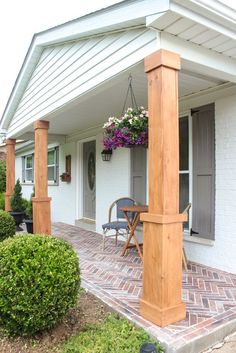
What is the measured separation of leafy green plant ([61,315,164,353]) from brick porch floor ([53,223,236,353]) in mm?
89

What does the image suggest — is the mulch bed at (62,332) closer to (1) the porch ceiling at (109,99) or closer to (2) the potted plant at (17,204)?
(1) the porch ceiling at (109,99)

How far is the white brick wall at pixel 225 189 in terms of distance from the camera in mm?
3895

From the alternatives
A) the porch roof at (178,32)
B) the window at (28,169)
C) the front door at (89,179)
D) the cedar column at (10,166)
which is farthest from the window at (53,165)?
the porch roof at (178,32)

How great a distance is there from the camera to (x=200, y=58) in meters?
2.87

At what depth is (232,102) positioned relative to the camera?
3932 millimetres

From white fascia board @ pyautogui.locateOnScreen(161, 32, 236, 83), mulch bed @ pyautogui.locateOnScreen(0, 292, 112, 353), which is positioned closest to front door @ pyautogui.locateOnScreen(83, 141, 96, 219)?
mulch bed @ pyautogui.locateOnScreen(0, 292, 112, 353)

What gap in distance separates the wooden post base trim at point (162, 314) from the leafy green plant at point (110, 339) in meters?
0.15

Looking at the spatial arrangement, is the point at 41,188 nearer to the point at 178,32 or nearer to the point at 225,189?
the point at 225,189

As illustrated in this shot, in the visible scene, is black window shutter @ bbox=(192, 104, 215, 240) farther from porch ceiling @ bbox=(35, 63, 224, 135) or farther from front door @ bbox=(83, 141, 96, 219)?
front door @ bbox=(83, 141, 96, 219)

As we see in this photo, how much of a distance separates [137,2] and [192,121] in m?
2.13

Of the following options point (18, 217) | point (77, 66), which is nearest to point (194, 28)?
point (77, 66)

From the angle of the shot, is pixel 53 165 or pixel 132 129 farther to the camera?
pixel 53 165

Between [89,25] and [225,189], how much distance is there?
8.75 ft

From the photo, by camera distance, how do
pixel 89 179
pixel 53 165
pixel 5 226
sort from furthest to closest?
pixel 53 165, pixel 89 179, pixel 5 226
